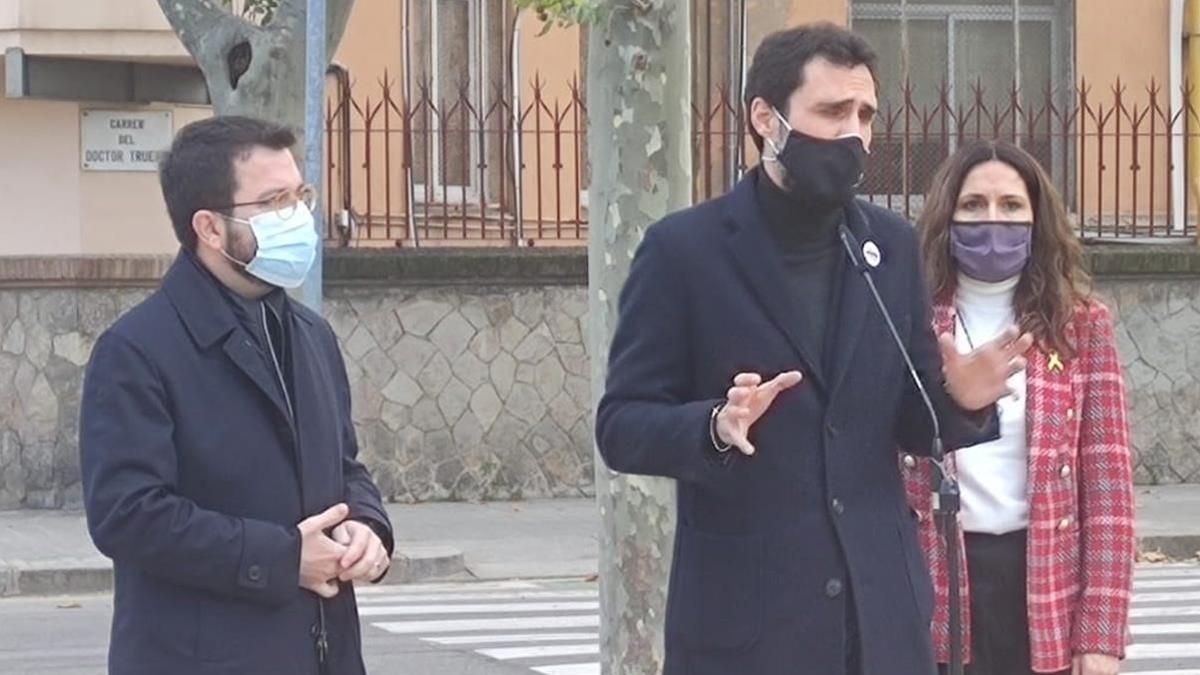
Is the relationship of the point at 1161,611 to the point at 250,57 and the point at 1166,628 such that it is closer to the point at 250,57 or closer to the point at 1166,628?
the point at 1166,628

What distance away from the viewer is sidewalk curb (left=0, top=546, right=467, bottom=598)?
527 inches

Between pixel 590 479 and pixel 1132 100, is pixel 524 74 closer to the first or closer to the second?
pixel 590 479

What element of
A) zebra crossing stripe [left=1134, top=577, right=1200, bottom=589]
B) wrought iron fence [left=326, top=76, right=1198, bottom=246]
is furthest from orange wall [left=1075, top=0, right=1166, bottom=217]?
zebra crossing stripe [left=1134, top=577, right=1200, bottom=589]

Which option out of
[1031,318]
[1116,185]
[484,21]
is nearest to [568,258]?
[484,21]

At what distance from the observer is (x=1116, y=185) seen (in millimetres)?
17812

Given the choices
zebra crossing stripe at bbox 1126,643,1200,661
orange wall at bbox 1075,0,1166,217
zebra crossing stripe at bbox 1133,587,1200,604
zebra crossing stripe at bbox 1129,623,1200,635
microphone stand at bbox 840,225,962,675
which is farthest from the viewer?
orange wall at bbox 1075,0,1166,217

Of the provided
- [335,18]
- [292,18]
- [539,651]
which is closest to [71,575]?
[292,18]

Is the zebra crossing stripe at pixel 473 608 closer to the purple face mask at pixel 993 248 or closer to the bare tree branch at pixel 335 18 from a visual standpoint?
the bare tree branch at pixel 335 18

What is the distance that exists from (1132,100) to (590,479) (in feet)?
18.5

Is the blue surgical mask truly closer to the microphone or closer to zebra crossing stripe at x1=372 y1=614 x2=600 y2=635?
the microphone

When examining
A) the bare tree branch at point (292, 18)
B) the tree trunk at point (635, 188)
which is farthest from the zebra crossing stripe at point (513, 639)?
the bare tree branch at point (292, 18)

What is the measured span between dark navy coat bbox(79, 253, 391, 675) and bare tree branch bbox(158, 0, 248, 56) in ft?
30.7

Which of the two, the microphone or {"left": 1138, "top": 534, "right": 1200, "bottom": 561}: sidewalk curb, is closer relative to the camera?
the microphone

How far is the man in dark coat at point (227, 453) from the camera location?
4211 millimetres
